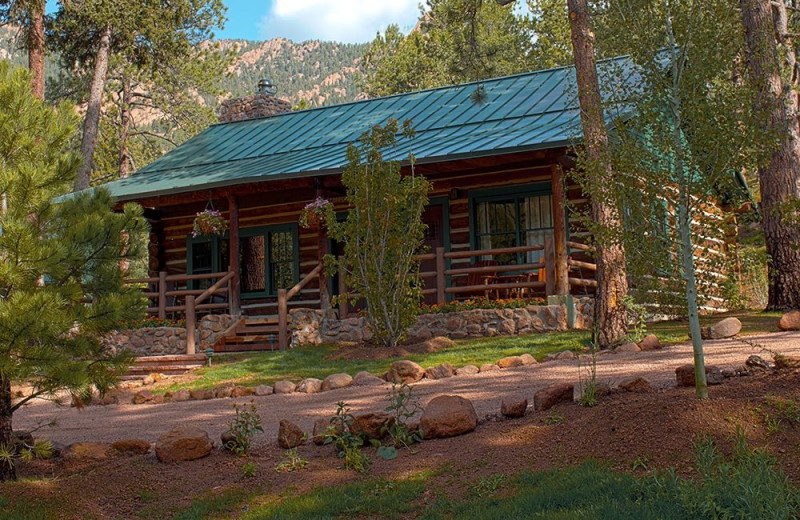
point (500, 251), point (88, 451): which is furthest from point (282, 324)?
point (88, 451)

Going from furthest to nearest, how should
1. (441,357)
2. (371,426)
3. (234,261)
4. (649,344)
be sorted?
(234,261) → (441,357) → (649,344) → (371,426)

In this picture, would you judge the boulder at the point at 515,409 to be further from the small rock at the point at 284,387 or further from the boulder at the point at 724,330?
the boulder at the point at 724,330

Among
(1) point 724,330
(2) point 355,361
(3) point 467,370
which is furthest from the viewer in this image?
(2) point 355,361

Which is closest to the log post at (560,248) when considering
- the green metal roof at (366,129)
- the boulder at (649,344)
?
the green metal roof at (366,129)

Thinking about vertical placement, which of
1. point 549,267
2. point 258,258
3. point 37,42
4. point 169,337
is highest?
point 37,42

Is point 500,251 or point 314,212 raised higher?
point 314,212

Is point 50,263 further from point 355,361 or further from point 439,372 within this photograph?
point 355,361

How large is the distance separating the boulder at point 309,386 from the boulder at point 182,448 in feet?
12.1

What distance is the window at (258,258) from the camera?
67.4 ft

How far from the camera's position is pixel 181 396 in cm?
1152

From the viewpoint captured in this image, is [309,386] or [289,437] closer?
[289,437]

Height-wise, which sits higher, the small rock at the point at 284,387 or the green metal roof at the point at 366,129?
the green metal roof at the point at 366,129

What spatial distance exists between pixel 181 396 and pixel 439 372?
11.2 feet

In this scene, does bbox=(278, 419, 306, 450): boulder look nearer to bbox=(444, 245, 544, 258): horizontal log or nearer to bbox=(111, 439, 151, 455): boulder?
bbox=(111, 439, 151, 455): boulder
